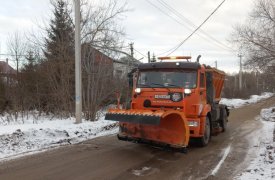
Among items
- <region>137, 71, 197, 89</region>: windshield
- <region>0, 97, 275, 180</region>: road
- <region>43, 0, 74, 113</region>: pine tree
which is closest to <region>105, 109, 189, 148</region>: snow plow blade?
<region>0, 97, 275, 180</region>: road

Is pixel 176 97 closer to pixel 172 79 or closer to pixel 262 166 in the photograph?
pixel 172 79

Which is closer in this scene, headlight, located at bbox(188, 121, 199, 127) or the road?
the road

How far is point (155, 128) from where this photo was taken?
1100cm

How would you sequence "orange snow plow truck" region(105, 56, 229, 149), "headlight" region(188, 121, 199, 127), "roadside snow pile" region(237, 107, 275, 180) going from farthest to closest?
"headlight" region(188, 121, 199, 127) → "orange snow plow truck" region(105, 56, 229, 149) → "roadside snow pile" region(237, 107, 275, 180)

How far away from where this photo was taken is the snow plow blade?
32.9 feet

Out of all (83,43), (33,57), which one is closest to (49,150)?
(83,43)

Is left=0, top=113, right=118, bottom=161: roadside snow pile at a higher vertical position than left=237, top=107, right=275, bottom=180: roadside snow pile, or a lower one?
higher

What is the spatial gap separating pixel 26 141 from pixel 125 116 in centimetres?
364

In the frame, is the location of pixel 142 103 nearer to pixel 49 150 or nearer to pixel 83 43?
pixel 49 150

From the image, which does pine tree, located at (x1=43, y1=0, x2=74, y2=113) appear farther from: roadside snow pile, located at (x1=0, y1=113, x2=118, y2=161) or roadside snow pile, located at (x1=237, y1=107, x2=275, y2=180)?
roadside snow pile, located at (x1=237, y1=107, x2=275, y2=180)

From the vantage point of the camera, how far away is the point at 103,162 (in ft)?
31.9

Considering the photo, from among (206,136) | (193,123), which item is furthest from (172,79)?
(206,136)

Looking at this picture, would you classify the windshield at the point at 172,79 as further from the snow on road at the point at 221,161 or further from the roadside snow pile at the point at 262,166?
the roadside snow pile at the point at 262,166

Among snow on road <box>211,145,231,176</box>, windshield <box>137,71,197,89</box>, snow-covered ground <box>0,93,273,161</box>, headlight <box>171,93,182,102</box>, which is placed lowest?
snow on road <box>211,145,231,176</box>
